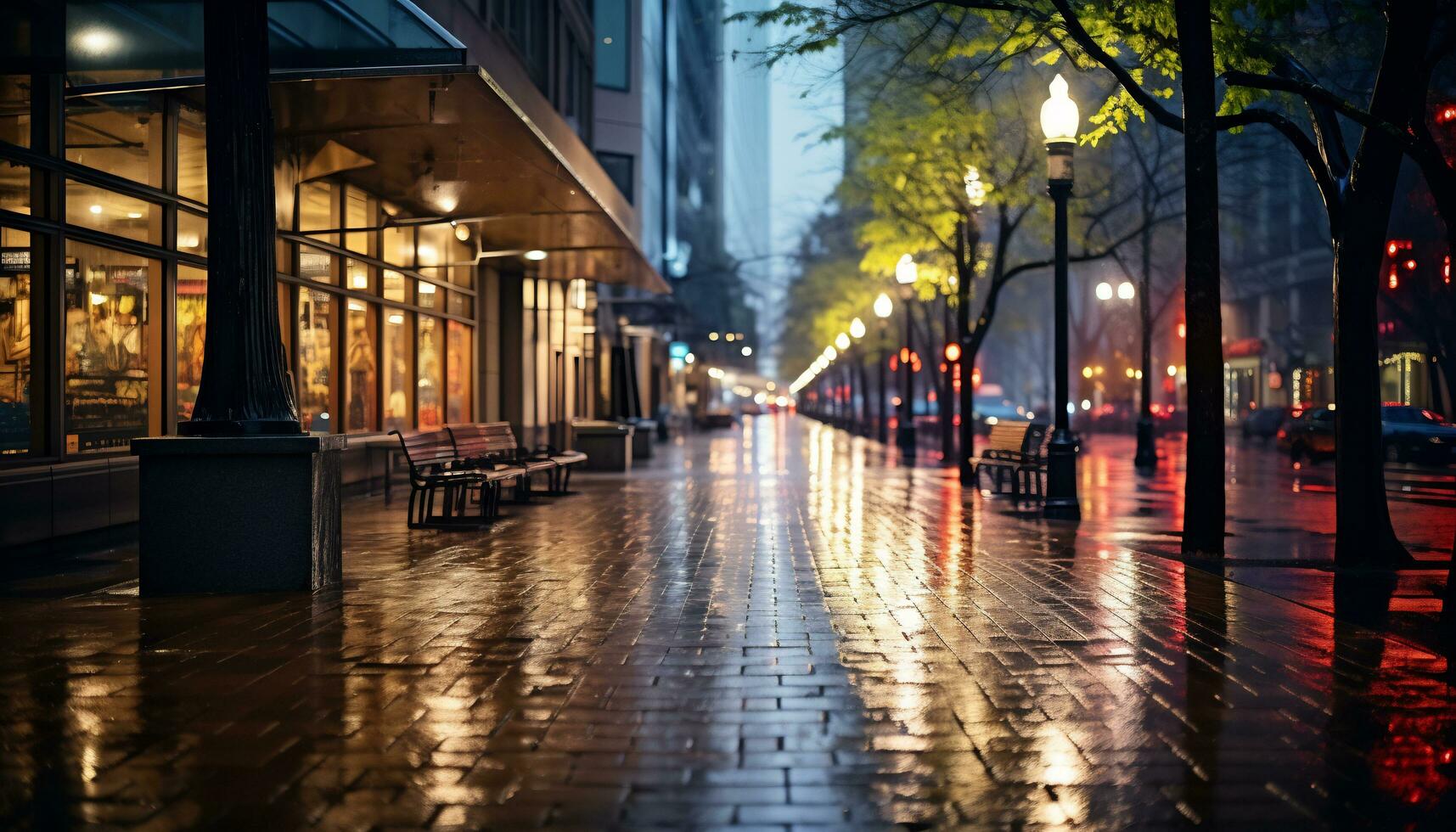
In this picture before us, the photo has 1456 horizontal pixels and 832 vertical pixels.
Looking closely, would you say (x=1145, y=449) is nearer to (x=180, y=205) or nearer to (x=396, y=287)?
(x=396, y=287)

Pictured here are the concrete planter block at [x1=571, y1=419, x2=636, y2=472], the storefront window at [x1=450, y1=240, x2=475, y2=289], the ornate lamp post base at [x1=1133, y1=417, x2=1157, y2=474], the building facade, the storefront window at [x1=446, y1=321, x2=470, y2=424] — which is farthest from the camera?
the ornate lamp post base at [x1=1133, y1=417, x2=1157, y2=474]

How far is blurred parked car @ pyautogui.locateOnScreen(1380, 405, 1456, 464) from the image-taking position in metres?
33.3

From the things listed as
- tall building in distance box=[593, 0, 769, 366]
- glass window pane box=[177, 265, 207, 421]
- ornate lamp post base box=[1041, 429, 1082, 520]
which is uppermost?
tall building in distance box=[593, 0, 769, 366]

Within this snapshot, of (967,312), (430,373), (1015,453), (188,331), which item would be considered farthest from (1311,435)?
(188,331)

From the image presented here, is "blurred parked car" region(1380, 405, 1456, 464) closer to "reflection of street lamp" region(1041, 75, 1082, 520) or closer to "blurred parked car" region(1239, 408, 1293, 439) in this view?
"blurred parked car" region(1239, 408, 1293, 439)

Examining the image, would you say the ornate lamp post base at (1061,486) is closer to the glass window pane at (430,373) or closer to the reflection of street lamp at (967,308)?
the reflection of street lamp at (967,308)

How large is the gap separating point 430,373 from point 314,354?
229 inches

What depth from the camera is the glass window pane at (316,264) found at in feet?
64.3

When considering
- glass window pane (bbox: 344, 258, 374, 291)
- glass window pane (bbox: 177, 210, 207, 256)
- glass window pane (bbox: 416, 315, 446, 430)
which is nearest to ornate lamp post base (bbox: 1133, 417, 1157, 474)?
glass window pane (bbox: 416, 315, 446, 430)

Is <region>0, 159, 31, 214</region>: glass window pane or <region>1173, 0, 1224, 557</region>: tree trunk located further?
<region>1173, 0, 1224, 557</region>: tree trunk

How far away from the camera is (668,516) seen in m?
17.7

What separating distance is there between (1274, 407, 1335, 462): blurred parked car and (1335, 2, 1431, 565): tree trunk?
2373cm

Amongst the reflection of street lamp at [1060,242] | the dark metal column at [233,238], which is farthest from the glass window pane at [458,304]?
the dark metal column at [233,238]

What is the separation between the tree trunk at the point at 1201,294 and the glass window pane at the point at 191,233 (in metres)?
10.1
